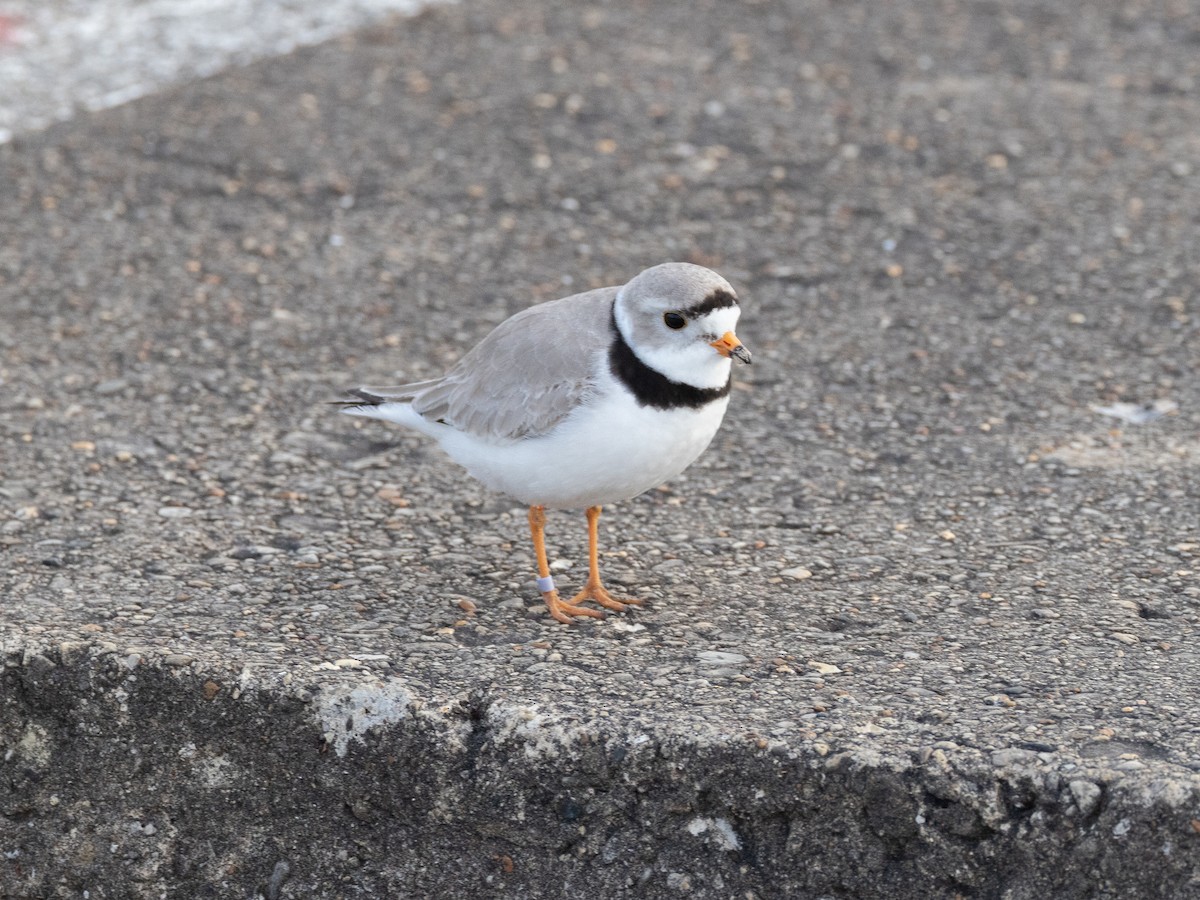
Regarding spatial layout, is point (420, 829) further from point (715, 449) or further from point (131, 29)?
point (131, 29)

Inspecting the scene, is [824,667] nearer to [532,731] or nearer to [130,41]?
[532,731]

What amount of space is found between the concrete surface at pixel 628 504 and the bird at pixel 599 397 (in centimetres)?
35

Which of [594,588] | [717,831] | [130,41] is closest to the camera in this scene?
[717,831]

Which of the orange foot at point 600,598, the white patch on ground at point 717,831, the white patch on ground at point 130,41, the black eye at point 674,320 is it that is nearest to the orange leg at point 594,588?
the orange foot at point 600,598

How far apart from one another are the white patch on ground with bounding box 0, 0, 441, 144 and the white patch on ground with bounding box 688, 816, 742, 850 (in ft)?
15.9

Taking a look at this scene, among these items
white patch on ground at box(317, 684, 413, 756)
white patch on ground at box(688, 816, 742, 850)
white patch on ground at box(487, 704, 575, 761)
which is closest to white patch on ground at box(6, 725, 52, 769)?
white patch on ground at box(317, 684, 413, 756)

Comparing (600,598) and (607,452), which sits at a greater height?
(607,452)

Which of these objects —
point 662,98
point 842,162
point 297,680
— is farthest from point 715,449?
point 662,98

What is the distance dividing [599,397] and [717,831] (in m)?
1.04

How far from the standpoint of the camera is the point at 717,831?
3.11 m

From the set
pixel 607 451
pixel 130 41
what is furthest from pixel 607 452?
pixel 130 41

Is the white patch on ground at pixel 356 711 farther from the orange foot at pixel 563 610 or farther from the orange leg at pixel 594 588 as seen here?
the orange leg at pixel 594 588

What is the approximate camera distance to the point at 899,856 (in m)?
3.03

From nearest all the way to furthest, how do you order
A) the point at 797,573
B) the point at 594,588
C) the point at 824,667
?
1. the point at 824,667
2. the point at 594,588
3. the point at 797,573
